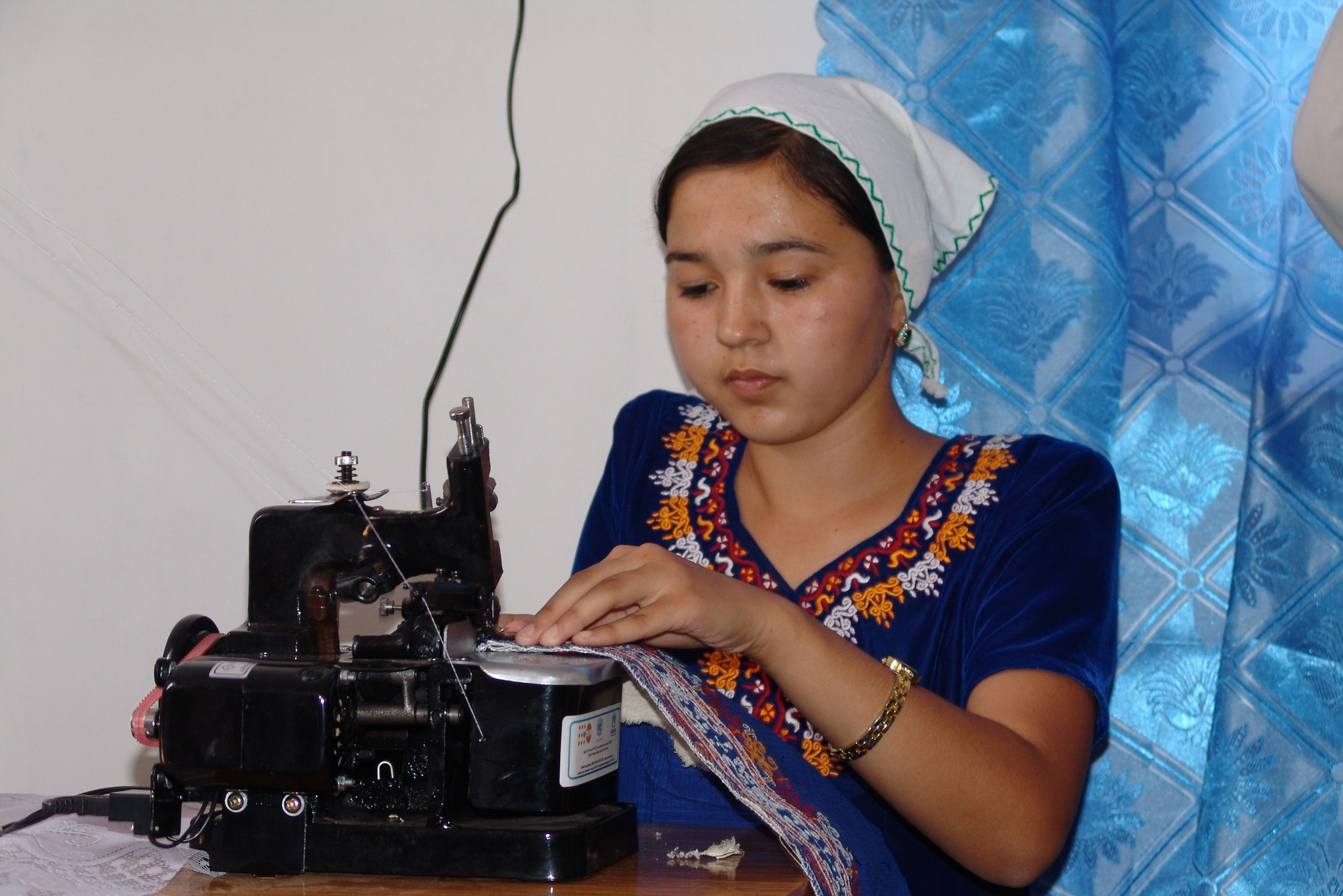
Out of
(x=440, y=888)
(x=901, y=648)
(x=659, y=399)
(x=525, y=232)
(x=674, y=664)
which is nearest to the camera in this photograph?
(x=440, y=888)

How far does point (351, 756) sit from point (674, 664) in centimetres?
33

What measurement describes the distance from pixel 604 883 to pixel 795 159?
32.3 inches

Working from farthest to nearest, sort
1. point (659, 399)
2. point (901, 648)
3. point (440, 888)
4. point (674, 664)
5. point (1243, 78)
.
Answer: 1. point (659, 399)
2. point (1243, 78)
3. point (901, 648)
4. point (674, 664)
5. point (440, 888)

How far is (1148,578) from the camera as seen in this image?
163 centimetres

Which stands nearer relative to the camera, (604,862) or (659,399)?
(604,862)

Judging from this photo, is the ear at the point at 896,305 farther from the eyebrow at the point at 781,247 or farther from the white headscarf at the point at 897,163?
the eyebrow at the point at 781,247

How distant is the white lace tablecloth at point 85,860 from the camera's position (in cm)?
99

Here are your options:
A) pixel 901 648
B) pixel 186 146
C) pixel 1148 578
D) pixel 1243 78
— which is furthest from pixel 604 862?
pixel 186 146

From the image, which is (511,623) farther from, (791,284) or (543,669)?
(791,284)

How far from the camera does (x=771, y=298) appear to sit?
137 cm

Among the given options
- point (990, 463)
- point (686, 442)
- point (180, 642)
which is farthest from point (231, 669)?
point (990, 463)

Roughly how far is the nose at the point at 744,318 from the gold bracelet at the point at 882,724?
41 centimetres

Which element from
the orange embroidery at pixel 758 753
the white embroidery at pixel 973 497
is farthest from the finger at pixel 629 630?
the white embroidery at pixel 973 497

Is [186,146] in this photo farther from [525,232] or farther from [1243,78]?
[1243,78]
